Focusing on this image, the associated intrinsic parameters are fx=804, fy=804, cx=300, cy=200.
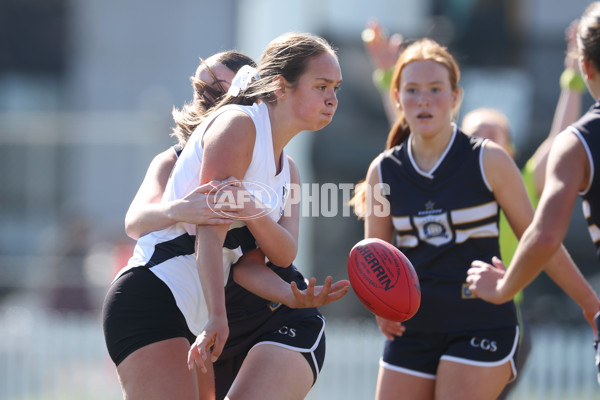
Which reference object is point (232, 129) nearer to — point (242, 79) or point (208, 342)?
point (242, 79)

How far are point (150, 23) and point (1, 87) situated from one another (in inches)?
143

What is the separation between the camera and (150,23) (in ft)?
58.3

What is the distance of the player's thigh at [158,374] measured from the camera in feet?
10.4

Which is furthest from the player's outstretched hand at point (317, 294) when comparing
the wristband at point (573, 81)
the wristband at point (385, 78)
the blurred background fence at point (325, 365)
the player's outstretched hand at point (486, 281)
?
the blurred background fence at point (325, 365)

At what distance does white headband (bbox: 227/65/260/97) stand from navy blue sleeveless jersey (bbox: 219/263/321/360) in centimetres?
80

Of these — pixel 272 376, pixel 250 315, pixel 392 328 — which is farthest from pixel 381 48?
pixel 272 376

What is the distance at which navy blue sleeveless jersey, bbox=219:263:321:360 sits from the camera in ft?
11.9

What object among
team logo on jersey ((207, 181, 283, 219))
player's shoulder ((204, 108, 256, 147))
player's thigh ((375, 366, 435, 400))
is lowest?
player's thigh ((375, 366, 435, 400))

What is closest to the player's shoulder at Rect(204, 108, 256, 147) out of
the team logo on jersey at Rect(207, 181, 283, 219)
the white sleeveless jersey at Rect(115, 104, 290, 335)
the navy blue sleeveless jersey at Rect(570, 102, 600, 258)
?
the white sleeveless jersey at Rect(115, 104, 290, 335)

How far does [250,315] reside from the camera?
366 cm

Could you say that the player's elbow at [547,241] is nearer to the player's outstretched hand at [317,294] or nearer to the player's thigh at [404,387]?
the player's outstretched hand at [317,294]

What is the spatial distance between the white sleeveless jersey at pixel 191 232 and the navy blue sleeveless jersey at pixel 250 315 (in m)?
0.26

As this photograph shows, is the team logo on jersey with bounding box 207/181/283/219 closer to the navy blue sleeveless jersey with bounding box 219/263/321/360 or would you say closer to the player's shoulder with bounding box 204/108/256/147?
the player's shoulder with bounding box 204/108/256/147

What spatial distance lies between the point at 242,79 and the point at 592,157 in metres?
1.48
